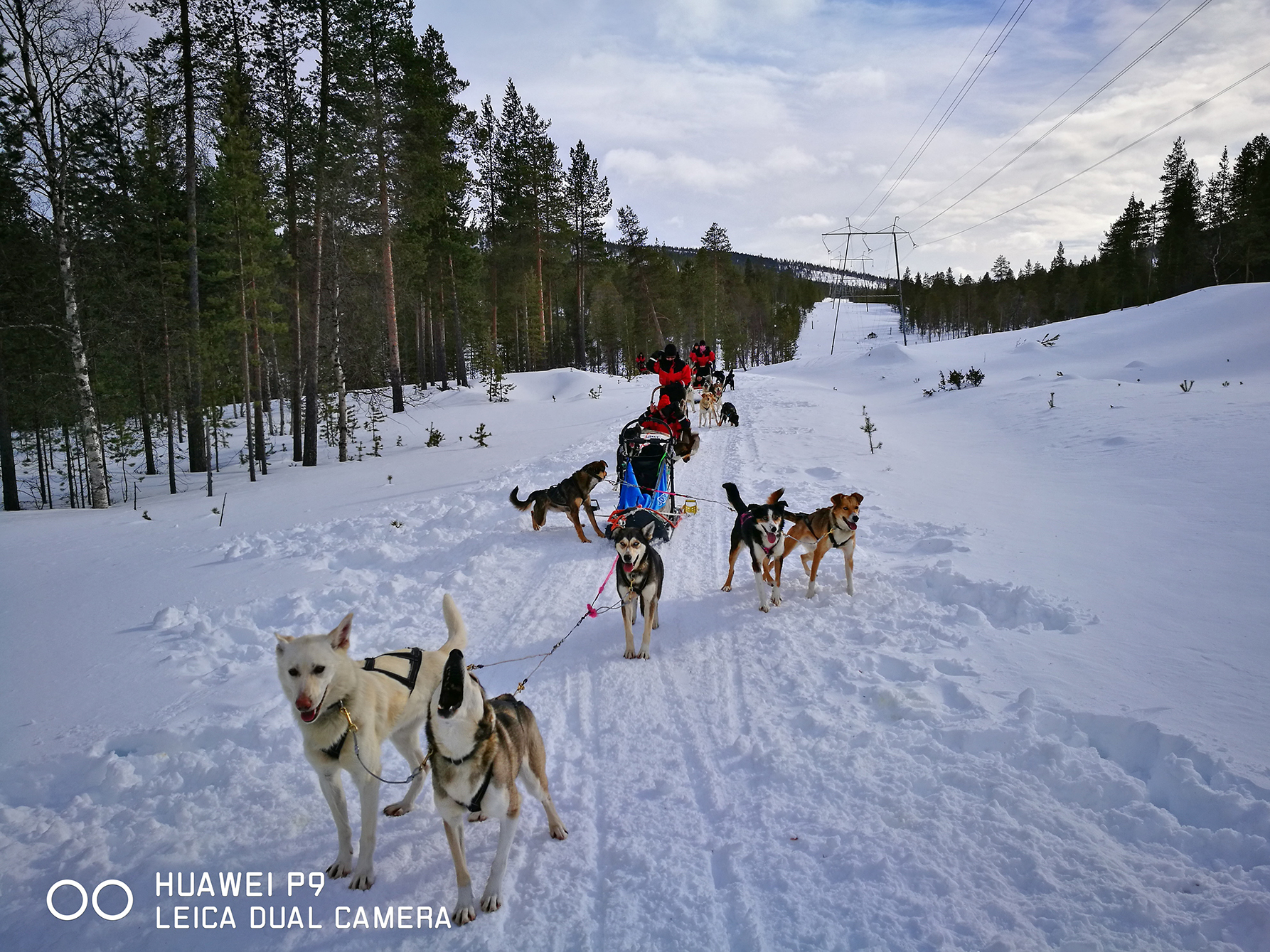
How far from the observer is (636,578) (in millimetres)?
5016

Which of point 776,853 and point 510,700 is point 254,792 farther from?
point 776,853

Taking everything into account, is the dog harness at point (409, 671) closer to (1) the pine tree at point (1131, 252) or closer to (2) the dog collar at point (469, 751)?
(2) the dog collar at point (469, 751)

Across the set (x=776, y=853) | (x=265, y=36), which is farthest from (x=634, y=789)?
(x=265, y=36)

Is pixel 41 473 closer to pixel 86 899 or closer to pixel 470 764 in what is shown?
pixel 86 899

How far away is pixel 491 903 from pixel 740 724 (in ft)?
6.38

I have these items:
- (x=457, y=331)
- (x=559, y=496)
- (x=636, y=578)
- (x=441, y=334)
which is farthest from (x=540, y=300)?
(x=636, y=578)

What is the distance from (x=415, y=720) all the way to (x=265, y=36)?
1903cm

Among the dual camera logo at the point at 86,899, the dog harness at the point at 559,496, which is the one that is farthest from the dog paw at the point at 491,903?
the dog harness at the point at 559,496

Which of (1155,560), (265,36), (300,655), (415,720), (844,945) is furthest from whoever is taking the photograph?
(265,36)

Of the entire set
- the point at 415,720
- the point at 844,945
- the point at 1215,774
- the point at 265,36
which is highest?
the point at 265,36

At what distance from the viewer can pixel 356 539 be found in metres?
8.30

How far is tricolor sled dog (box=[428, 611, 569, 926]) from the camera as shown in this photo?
2.47m

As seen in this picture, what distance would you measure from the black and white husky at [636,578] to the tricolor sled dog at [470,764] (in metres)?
2.11

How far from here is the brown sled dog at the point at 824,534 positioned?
588 cm
